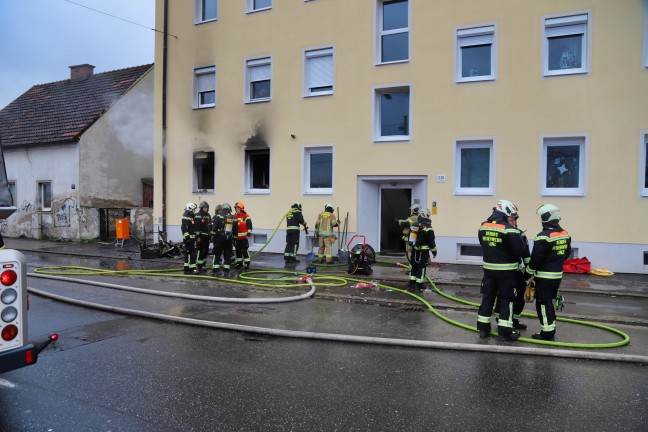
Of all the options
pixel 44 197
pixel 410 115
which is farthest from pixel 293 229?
pixel 44 197

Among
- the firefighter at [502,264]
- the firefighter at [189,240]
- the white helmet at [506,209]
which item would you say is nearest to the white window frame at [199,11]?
the firefighter at [189,240]

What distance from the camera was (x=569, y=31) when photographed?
11.9m

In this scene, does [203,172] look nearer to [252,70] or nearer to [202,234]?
[252,70]

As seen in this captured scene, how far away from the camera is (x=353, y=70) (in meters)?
14.2

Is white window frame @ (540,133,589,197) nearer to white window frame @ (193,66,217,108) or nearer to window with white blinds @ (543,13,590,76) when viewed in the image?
window with white blinds @ (543,13,590,76)

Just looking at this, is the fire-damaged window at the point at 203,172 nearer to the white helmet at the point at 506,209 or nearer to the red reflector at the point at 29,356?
the white helmet at the point at 506,209

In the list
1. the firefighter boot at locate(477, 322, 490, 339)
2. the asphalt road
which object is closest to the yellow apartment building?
the firefighter boot at locate(477, 322, 490, 339)

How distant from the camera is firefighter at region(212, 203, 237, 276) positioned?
11.5m

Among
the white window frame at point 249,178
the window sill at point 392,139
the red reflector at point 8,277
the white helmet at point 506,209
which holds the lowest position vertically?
the red reflector at point 8,277

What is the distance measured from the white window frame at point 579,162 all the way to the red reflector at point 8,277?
37.8ft

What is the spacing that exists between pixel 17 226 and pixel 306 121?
1531 centimetres

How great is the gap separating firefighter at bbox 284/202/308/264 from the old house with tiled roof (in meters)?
7.48

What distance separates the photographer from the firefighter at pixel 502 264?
19.6 ft

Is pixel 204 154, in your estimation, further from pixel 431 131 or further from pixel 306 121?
pixel 431 131
